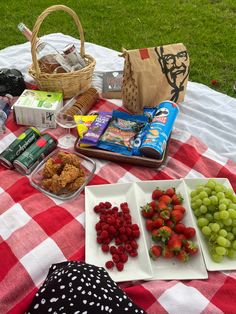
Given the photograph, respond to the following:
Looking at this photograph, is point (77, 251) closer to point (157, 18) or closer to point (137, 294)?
point (137, 294)

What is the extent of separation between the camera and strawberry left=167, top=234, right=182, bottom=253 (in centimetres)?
99

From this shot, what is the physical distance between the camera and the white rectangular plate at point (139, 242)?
3.19 ft

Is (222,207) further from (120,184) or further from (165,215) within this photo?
(120,184)

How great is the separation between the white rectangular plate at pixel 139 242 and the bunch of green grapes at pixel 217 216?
0.04 meters

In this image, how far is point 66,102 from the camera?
5.22ft

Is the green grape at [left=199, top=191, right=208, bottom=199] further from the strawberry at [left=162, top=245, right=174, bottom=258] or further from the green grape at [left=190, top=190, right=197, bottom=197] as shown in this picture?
the strawberry at [left=162, top=245, right=174, bottom=258]

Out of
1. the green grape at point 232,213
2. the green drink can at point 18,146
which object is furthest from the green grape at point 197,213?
the green drink can at point 18,146

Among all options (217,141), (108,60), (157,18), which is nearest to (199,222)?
(217,141)

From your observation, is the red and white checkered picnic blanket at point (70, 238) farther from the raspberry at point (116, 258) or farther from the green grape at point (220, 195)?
the green grape at point (220, 195)

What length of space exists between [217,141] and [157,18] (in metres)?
1.77

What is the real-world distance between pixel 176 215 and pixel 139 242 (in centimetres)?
14

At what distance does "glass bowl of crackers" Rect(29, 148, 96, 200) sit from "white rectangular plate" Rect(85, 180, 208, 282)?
6 centimetres

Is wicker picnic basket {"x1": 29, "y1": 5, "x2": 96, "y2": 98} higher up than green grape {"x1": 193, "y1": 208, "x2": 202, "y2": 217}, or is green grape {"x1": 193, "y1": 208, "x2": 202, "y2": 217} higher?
wicker picnic basket {"x1": 29, "y1": 5, "x2": 96, "y2": 98}

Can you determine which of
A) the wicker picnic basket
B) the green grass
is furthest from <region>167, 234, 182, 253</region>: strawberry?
the green grass
